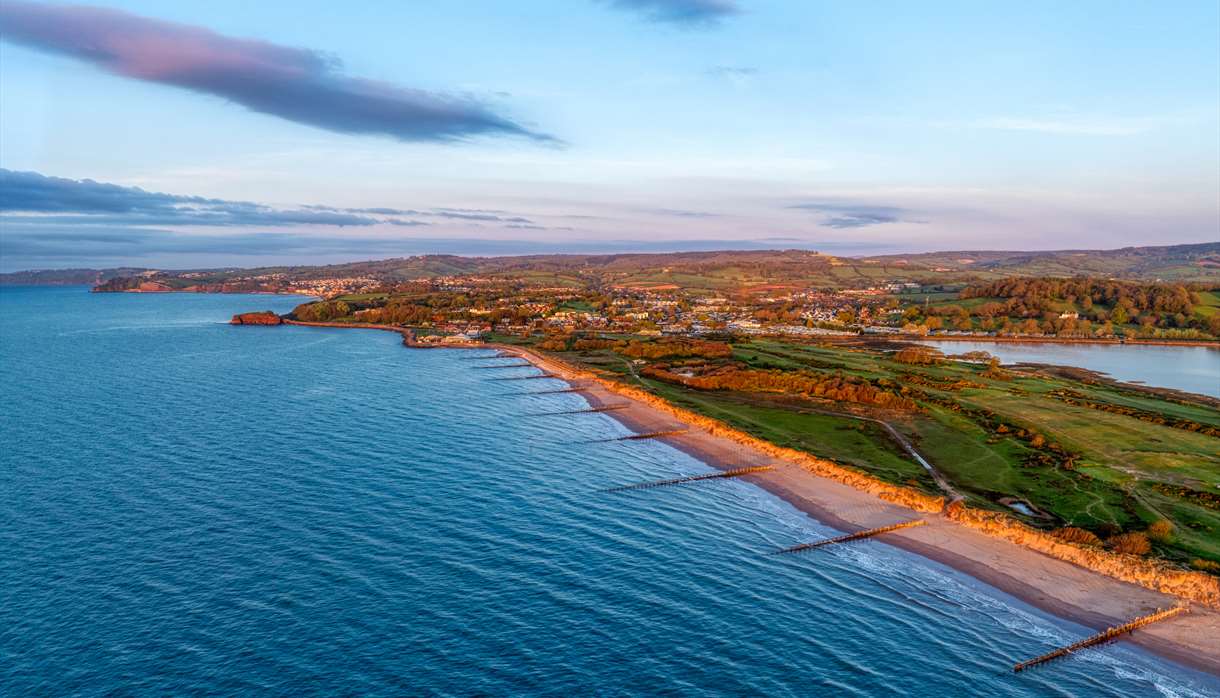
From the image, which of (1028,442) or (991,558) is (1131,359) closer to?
(1028,442)

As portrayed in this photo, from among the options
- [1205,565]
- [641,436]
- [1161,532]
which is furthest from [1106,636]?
[641,436]

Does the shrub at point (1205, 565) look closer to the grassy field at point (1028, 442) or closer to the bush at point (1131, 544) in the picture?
the grassy field at point (1028, 442)

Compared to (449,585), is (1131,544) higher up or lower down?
higher up

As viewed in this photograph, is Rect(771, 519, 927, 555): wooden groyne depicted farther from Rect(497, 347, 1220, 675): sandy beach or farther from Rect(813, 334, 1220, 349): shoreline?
Rect(813, 334, 1220, 349): shoreline

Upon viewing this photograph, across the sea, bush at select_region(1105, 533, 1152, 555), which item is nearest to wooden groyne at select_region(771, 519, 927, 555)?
bush at select_region(1105, 533, 1152, 555)

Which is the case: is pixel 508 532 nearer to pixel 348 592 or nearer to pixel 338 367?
pixel 348 592
